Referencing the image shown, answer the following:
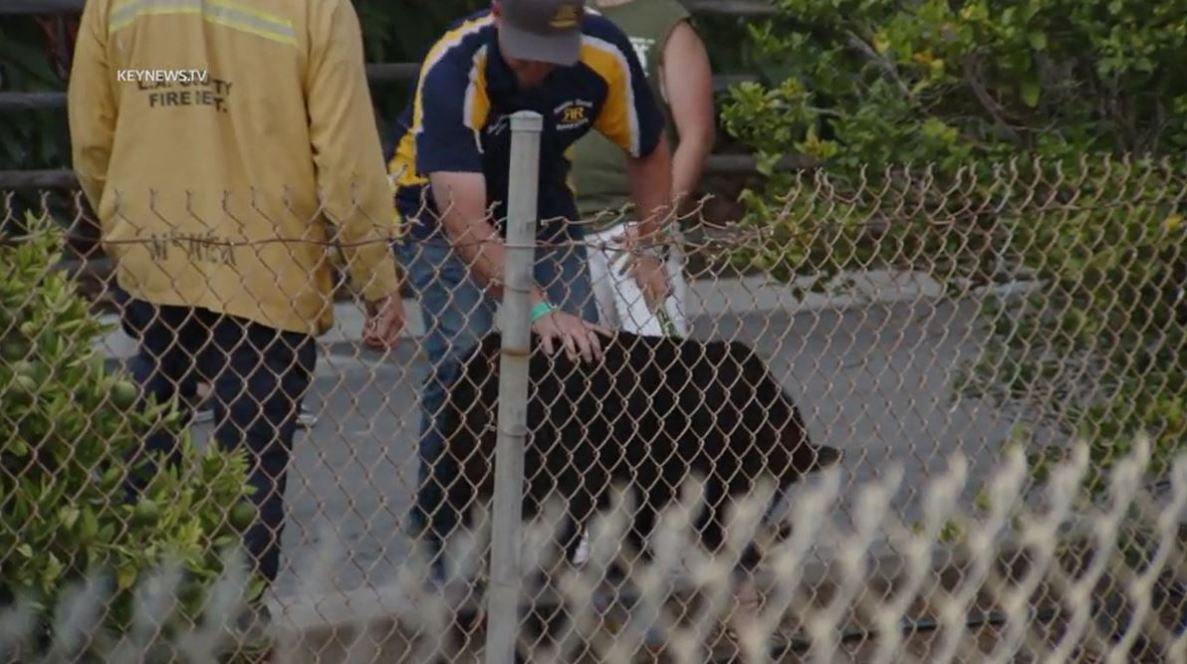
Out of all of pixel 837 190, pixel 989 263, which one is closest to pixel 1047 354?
pixel 989 263

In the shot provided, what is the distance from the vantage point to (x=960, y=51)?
5.64 m

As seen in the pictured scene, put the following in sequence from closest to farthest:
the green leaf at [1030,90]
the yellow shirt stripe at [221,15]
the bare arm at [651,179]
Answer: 1. the yellow shirt stripe at [221,15]
2. the green leaf at [1030,90]
3. the bare arm at [651,179]

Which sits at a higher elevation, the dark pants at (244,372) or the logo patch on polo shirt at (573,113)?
the logo patch on polo shirt at (573,113)

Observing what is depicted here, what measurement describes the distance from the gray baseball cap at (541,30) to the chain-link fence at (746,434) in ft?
1.61

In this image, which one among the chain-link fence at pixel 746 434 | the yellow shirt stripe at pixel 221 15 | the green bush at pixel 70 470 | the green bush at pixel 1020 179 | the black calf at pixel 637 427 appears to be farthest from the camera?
the yellow shirt stripe at pixel 221 15

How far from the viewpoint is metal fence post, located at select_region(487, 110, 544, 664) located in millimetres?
4141

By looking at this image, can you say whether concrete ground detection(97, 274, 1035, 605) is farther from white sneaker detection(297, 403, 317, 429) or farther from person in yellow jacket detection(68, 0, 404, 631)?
person in yellow jacket detection(68, 0, 404, 631)

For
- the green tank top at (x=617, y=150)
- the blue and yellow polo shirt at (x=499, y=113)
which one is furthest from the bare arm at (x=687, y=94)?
the blue and yellow polo shirt at (x=499, y=113)

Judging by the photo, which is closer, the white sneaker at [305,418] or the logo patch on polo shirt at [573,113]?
the white sneaker at [305,418]

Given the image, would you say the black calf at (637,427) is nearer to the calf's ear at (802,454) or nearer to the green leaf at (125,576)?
the calf's ear at (802,454)

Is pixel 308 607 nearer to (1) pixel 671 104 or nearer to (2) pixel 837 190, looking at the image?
(2) pixel 837 190

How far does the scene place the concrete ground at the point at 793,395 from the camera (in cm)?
508

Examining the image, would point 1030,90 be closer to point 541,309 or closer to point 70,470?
point 541,309

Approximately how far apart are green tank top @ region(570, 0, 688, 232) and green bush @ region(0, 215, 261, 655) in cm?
250
